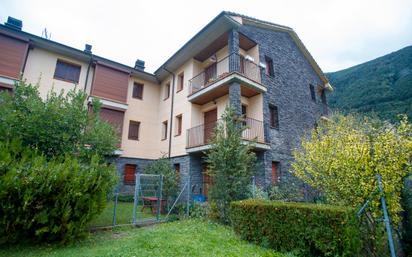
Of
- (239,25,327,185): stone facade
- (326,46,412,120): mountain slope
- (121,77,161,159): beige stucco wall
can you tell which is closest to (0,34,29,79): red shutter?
(121,77,161,159): beige stucco wall

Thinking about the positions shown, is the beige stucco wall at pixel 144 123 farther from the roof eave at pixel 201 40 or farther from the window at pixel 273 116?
the window at pixel 273 116

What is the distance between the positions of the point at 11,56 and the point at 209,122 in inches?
467

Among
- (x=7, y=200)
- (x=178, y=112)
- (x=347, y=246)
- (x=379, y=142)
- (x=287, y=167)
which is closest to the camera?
(x=347, y=246)

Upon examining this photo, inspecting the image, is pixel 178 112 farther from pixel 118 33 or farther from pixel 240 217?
pixel 118 33

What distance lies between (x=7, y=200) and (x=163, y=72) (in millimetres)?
13009

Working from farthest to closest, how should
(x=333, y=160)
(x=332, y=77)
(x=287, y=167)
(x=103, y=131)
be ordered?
(x=332, y=77) → (x=287, y=167) → (x=103, y=131) → (x=333, y=160)

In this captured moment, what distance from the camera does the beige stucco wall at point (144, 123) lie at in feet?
49.1

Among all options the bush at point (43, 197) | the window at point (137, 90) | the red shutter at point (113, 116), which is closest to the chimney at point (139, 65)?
the window at point (137, 90)

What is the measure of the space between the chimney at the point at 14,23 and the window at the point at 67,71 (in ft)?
8.96

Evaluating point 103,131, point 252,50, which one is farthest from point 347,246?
point 252,50

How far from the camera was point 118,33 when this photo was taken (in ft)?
64.7

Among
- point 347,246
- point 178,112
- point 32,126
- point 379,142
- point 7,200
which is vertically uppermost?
point 178,112

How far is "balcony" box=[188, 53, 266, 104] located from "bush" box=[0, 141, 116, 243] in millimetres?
7528

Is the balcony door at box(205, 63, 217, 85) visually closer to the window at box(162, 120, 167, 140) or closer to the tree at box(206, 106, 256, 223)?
the window at box(162, 120, 167, 140)
